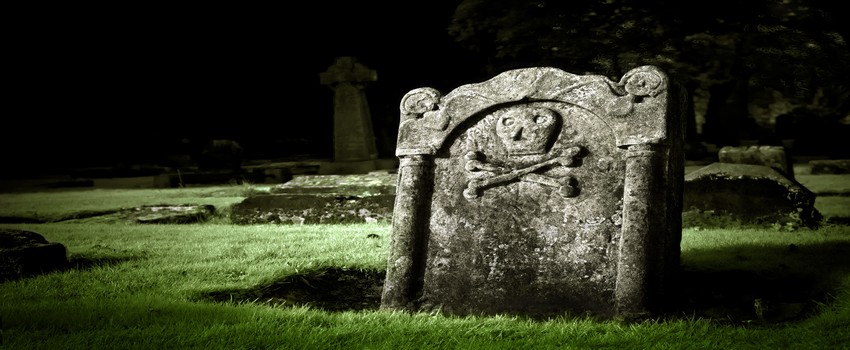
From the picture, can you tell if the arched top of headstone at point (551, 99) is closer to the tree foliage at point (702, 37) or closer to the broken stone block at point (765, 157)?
the tree foliage at point (702, 37)

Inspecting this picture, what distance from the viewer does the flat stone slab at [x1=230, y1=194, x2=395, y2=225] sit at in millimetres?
8328

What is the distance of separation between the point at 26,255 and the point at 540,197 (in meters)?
3.85

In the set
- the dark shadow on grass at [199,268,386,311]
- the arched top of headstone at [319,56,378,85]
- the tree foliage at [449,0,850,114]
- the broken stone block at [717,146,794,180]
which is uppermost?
the arched top of headstone at [319,56,378,85]

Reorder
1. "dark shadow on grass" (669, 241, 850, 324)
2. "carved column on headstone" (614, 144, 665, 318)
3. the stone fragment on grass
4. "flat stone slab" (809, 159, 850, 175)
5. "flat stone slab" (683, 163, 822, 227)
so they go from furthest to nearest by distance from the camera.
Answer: "flat stone slab" (809, 159, 850, 175)
the stone fragment on grass
"flat stone slab" (683, 163, 822, 227)
"dark shadow on grass" (669, 241, 850, 324)
"carved column on headstone" (614, 144, 665, 318)

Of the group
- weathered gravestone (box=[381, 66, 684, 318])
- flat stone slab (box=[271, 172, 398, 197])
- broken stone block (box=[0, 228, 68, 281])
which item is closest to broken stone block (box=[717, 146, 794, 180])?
flat stone slab (box=[271, 172, 398, 197])

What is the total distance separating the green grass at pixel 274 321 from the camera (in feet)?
9.18

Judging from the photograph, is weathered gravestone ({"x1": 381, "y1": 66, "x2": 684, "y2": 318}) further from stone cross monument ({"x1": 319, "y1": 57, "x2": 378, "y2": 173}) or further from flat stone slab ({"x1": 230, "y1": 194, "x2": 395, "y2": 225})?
stone cross monument ({"x1": 319, "y1": 57, "x2": 378, "y2": 173})

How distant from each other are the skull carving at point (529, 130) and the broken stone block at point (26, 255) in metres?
3.66

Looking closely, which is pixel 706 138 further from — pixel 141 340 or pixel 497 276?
pixel 141 340

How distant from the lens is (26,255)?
4602mm

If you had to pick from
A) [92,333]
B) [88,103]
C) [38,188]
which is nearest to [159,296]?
[92,333]

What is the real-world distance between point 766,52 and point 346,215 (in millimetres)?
5368

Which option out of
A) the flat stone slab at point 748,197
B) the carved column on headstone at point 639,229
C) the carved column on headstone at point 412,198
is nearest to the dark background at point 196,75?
the flat stone slab at point 748,197

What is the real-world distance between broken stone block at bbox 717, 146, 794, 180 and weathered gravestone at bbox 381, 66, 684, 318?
7323mm
